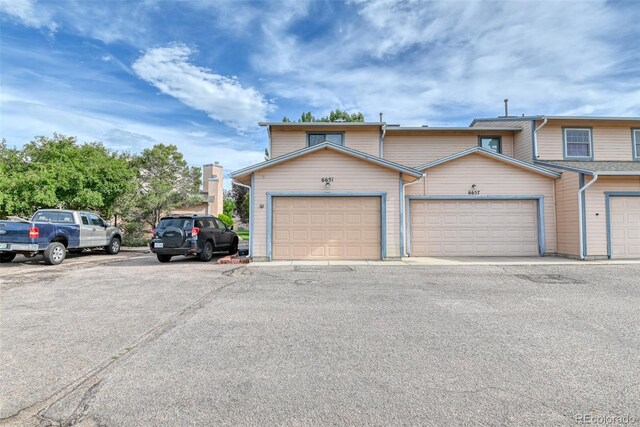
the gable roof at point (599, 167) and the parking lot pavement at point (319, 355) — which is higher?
the gable roof at point (599, 167)

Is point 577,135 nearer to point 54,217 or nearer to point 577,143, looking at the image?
point 577,143


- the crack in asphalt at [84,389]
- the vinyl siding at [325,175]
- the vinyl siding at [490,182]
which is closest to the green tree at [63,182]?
the vinyl siding at [325,175]

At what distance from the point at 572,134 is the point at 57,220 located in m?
22.9

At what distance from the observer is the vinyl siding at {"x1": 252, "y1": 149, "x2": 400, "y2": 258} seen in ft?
39.1

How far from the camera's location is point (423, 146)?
16250mm

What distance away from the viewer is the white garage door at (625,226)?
12.1m

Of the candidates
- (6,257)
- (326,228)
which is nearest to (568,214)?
(326,228)

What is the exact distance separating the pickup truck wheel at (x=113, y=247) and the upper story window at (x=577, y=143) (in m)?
21.9

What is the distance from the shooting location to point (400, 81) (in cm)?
1698

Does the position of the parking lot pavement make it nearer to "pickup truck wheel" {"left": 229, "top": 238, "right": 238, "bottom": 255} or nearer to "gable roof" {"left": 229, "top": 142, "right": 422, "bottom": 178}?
"gable roof" {"left": 229, "top": 142, "right": 422, "bottom": 178}

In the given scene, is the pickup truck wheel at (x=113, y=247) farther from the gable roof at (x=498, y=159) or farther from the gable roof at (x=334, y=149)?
the gable roof at (x=498, y=159)

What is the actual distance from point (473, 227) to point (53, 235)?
16068 millimetres

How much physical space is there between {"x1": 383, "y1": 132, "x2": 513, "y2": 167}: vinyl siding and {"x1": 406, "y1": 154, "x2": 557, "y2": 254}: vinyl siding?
2.94 m

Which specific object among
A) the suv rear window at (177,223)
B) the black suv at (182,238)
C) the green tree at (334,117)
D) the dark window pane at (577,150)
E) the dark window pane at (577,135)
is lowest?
the black suv at (182,238)
